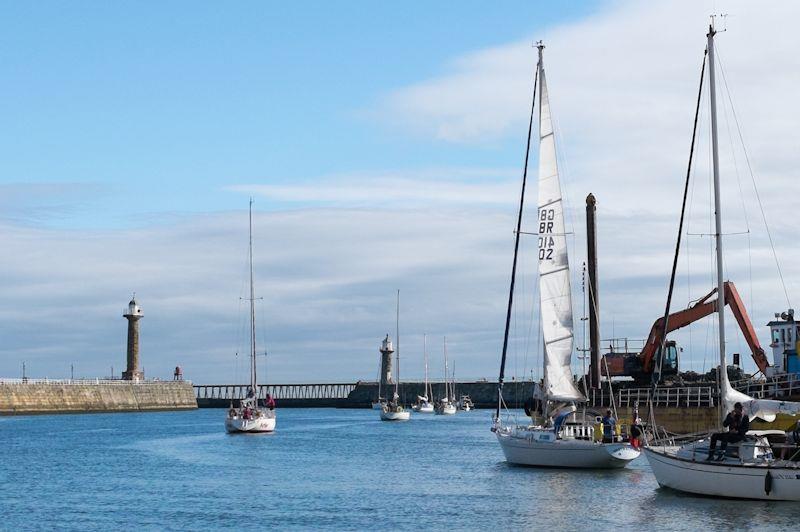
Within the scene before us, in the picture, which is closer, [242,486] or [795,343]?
[242,486]

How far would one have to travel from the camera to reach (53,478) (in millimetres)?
53906

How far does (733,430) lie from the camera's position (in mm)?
35844

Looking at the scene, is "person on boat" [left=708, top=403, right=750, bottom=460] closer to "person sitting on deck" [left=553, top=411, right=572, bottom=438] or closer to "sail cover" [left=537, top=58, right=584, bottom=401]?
"person sitting on deck" [left=553, top=411, right=572, bottom=438]

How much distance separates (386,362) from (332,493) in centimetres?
12278

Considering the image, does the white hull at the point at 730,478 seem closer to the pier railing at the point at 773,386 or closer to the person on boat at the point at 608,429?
the person on boat at the point at 608,429

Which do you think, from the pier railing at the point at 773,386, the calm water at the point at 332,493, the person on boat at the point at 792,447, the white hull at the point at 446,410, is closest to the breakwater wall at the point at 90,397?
the white hull at the point at 446,410

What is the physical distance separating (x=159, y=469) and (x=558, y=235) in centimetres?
2188

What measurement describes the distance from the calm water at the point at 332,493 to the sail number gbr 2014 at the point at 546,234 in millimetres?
8676

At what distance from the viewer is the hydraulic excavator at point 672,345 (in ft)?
224

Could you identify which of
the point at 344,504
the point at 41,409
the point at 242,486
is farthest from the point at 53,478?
the point at 41,409

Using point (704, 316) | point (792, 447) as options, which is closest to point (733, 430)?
point (792, 447)

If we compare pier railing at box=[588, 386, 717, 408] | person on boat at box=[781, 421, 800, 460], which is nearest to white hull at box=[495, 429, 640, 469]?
person on boat at box=[781, 421, 800, 460]

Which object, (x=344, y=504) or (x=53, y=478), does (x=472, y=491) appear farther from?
(x=53, y=478)

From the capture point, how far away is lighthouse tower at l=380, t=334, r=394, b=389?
167500 millimetres
